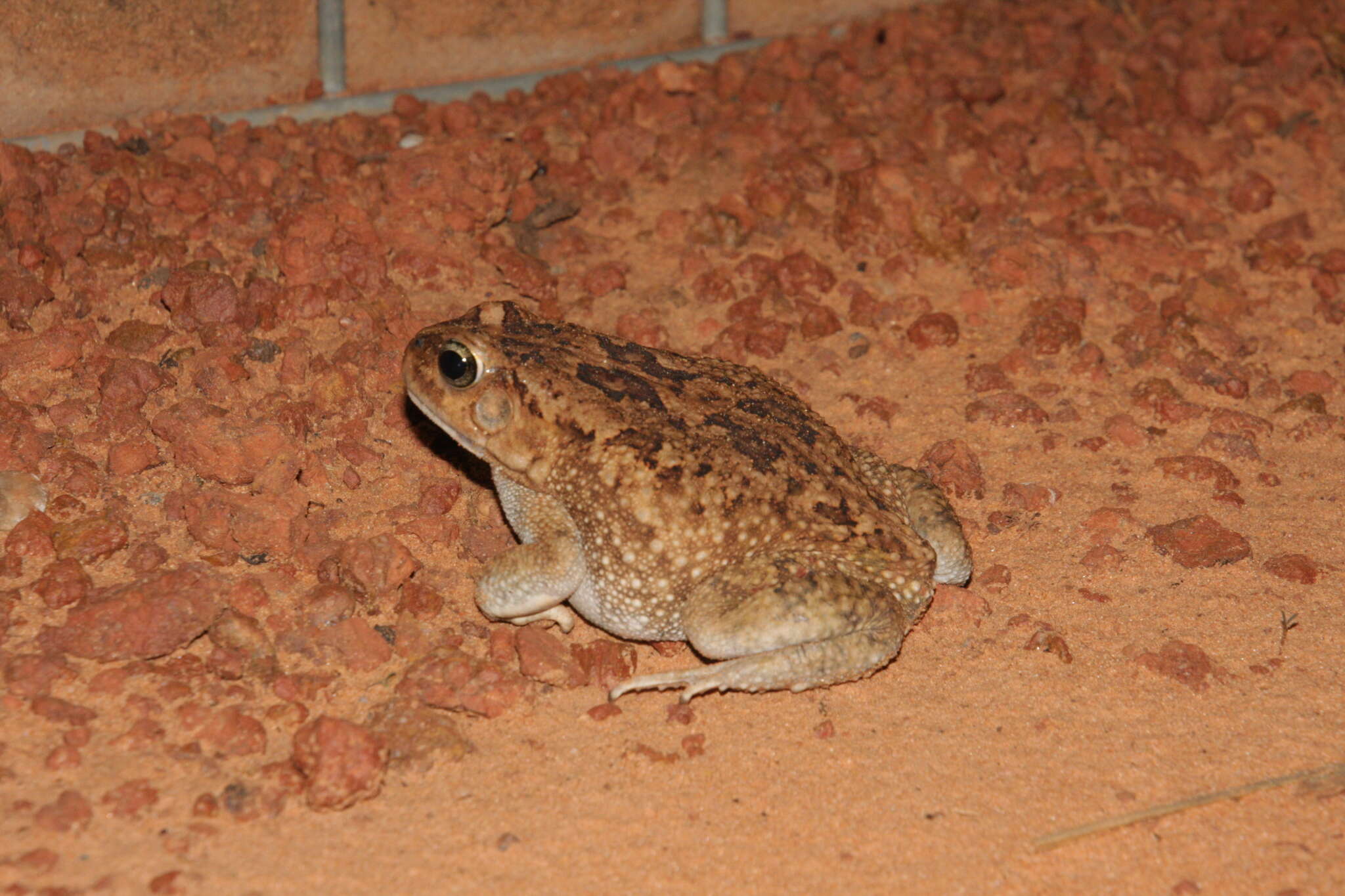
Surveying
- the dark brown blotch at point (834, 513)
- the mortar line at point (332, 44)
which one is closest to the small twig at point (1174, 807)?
the dark brown blotch at point (834, 513)

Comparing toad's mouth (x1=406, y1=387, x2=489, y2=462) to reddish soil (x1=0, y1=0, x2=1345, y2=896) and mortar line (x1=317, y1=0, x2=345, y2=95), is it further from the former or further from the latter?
mortar line (x1=317, y1=0, x2=345, y2=95)

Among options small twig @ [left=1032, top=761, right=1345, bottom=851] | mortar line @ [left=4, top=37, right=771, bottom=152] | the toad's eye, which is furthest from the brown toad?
mortar line @ [left=4, top=37, right=771, bottom=152]

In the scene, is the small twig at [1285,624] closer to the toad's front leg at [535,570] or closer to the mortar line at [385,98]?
the toad's front leg at [535,570]

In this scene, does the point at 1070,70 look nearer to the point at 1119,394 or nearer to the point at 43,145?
the point at 1119,394

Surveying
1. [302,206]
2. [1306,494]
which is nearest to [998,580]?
[1306,494]

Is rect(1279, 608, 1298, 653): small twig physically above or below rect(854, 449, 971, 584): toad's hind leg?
below

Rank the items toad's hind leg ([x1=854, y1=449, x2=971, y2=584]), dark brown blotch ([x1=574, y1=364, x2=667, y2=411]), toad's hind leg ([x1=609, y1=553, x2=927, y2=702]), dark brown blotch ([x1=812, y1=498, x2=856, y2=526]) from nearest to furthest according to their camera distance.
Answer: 1. toad's hind leg ([x1=609, y1=553, x2=927, y2=702])
2. dark brown blotch ([x1=812, y1=498, x2=856, y2=526])
3. dark brown blotch ([x1=574, y1=364, x2=667, y2=411])
4. toad's hind leg ([x1=854, y1=449, x2=971, y2=584])
